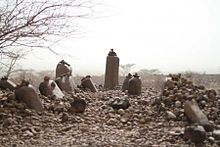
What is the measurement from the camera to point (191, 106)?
18.6 ft

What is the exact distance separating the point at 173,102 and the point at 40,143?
9.09 ft

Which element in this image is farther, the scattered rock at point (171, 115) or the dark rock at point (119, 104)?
the dark rock at point (119, 104)

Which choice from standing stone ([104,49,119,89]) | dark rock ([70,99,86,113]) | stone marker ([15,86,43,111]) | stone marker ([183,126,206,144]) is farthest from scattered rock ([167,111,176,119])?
standing stone ([104,49,119,89])

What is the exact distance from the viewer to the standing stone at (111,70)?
9.78 m

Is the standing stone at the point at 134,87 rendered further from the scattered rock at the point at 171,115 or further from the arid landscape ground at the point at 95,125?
the scattered rock at the point at 171,115

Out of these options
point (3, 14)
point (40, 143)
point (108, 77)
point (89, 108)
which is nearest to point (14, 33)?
point (3, 14)

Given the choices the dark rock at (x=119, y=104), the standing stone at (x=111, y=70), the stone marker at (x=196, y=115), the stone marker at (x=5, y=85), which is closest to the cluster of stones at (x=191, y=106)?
the stone marker at (x=196, y=115)

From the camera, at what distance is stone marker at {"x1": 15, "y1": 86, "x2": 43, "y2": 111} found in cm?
609

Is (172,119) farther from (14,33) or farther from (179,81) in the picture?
(14,33)

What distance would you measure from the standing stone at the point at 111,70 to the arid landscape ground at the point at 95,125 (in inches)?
106

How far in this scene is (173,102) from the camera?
21.8 ft

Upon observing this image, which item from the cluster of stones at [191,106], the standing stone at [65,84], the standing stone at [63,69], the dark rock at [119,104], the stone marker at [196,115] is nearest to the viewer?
the cluster of stones at [191,106]

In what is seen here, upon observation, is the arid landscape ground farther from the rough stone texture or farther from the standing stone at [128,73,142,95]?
the standing stone at [128,73,142,95]

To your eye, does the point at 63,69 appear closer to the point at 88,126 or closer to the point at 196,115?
the point at 88,126
